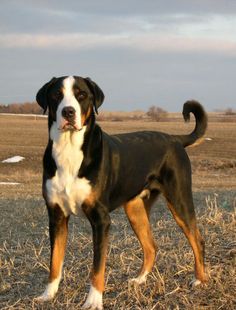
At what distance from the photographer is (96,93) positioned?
522 cm

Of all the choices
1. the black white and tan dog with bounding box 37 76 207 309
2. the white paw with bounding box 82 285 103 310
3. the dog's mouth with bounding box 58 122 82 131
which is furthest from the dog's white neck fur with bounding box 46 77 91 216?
the white paw with bounding box 82 285 103 310

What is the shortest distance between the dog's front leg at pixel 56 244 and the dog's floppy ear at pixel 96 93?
96cm

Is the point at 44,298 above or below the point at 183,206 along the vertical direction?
below

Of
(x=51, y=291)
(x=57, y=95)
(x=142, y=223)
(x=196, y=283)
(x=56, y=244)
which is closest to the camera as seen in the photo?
(x=57, y=95)

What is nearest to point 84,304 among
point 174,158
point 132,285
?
point 132,285

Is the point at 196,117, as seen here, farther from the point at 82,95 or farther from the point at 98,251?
the point at 98,251

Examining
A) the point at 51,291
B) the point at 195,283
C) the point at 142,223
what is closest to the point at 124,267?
the point at 142,223

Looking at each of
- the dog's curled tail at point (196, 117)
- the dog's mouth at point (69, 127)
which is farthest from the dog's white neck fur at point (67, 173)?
the dog's curled tail at point (196, 117)

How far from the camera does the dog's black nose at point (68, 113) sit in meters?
4.87

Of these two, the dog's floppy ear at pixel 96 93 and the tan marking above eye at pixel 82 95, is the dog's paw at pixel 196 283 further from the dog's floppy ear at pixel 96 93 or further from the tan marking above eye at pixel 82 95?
the tan marking above eye at pixel 82 95

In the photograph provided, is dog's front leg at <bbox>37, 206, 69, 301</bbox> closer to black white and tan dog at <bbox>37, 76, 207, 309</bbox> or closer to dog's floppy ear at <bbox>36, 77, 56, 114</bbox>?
black white and tan dog at <bbox>37, 76, 207, 309</bbox>

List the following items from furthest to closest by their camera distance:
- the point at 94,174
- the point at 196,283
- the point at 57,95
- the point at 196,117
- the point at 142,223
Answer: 1. the point at 196,117
2. the point at 142,223
3. the point at 196,283
4. the point at 94,174
5. the point at 57,95

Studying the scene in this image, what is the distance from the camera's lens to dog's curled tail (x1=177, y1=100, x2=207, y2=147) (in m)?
6.38

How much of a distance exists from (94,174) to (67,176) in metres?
0.23
